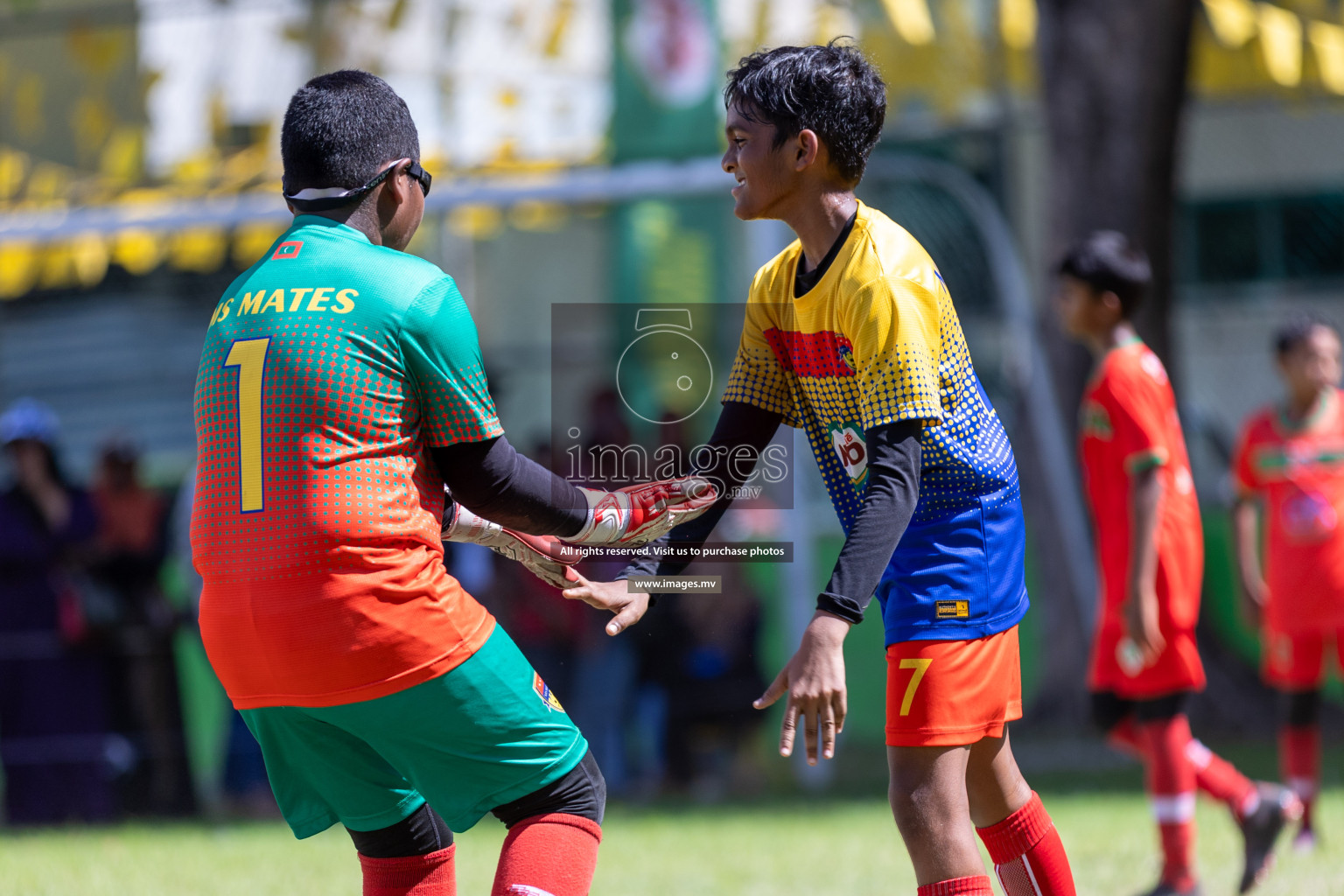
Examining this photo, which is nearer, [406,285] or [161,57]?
[406,285]

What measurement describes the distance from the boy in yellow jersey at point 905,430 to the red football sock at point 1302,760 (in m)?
3.88

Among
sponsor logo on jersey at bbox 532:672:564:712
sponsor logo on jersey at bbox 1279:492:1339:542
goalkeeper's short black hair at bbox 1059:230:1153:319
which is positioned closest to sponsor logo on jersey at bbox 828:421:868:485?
sponsor logo on jersey at bbox 532:672:564:712

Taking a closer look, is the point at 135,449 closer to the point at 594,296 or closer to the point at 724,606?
the point at 724,606

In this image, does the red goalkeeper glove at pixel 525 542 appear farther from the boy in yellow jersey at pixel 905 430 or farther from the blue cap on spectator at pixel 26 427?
the blue cap on spectator at pixel 26 427

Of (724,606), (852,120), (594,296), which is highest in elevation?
(852,120)

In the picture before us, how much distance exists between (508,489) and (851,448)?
71 centimetres

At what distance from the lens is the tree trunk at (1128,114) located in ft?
32.8

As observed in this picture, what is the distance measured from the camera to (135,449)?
9.15 m

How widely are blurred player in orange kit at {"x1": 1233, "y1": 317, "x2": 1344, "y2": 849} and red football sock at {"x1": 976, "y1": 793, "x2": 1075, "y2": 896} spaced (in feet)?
12.5

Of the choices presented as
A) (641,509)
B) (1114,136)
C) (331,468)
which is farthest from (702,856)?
(1114,136)

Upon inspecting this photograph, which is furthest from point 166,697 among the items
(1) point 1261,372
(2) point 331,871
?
(1) point 1261,372

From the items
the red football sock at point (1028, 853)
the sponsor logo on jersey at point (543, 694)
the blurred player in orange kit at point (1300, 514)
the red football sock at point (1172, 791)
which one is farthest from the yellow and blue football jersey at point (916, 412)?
the blurred player in orange kit at point (1300, 514)

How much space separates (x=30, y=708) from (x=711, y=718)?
386 cm

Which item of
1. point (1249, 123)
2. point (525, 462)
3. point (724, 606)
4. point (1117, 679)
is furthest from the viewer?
point (1249, 123)
